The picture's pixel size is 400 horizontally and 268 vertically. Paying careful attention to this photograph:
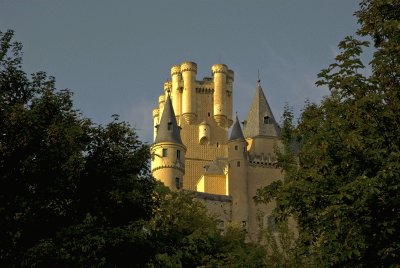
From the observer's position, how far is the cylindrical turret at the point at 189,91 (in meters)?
112

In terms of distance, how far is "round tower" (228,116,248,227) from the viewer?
291 ft

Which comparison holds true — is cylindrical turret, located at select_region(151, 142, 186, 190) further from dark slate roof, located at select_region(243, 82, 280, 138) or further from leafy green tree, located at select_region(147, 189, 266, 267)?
leafy green tree, located at select_region(147, 189, 266, 267)

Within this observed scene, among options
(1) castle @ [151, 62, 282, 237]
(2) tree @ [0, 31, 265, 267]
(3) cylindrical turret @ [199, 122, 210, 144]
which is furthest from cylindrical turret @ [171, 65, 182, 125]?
Result: (2) tree @ [0, 31, 265, 267]

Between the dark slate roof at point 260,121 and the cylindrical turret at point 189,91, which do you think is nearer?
the dark slate roof at point 260,121

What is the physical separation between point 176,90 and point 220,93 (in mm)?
6470

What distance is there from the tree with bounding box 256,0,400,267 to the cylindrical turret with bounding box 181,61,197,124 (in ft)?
298

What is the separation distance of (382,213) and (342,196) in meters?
1.20

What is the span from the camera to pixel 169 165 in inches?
3696

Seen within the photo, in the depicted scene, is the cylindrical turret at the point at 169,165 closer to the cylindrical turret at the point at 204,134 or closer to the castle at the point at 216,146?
the castle at the point at 216,146

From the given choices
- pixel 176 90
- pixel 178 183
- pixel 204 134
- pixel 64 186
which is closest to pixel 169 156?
pixel 178 183

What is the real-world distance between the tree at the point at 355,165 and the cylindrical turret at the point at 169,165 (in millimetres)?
72210

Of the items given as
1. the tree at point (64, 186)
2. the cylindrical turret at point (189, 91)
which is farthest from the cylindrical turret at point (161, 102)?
the tree at point (64, 186)

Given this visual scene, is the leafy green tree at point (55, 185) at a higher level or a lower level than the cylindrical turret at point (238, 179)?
lower

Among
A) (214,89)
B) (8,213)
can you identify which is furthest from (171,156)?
(8,213)
